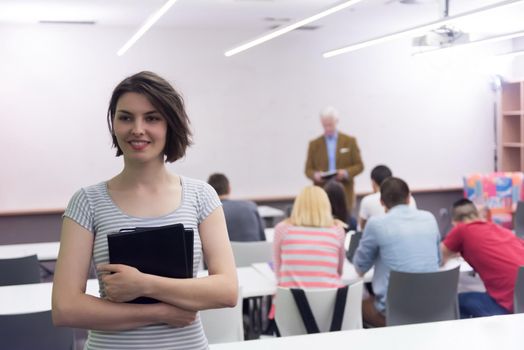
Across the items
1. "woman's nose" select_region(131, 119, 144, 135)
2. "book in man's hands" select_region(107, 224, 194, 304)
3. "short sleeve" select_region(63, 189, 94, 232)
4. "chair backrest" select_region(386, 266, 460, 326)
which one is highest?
"woman's nose" select_region(131, 119, 144, 135)

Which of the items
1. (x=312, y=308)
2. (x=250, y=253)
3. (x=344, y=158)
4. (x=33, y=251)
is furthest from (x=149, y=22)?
(x=312, y=308)

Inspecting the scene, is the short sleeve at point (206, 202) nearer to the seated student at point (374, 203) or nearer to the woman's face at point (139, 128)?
the woman's face at point (139, 128)

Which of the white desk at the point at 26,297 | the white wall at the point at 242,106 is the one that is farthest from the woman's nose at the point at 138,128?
the white wall at the point at 242,106

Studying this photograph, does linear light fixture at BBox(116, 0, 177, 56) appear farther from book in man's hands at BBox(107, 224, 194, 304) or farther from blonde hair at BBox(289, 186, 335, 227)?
book in man's hands at BBox(107, 224, 194, 304)

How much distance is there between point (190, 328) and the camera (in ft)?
5.61

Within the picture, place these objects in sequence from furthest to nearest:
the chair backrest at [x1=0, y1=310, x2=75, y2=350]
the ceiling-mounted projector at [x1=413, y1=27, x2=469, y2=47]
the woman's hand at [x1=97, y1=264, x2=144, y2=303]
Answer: the ceiling-mounted projector at [x1=413, y1=27, x2=469, y2=47] → the chair backrest at [x1=0, y1=310, x2=75, y2=350] → the woman's hand at [x1=97, y1=264, x2=144, y2=303]

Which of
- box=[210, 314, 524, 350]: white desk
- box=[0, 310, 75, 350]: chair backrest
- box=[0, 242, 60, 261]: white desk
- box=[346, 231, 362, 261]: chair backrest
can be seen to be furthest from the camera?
box=[0, 242, 60, 261]: white desk

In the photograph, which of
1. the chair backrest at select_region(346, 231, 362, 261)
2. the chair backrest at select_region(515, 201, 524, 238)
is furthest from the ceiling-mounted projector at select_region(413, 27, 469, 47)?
the chair backrest at select_region(346, 231, 362, 261)

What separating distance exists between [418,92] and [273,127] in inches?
81.3

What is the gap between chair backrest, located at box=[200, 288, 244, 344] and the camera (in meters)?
3.34

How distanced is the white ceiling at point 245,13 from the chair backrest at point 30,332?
4007 millimetres

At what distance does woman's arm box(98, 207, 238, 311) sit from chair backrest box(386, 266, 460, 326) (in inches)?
86.8

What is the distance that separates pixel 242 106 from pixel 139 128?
7.00 metres

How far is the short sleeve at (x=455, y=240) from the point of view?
434 cm
